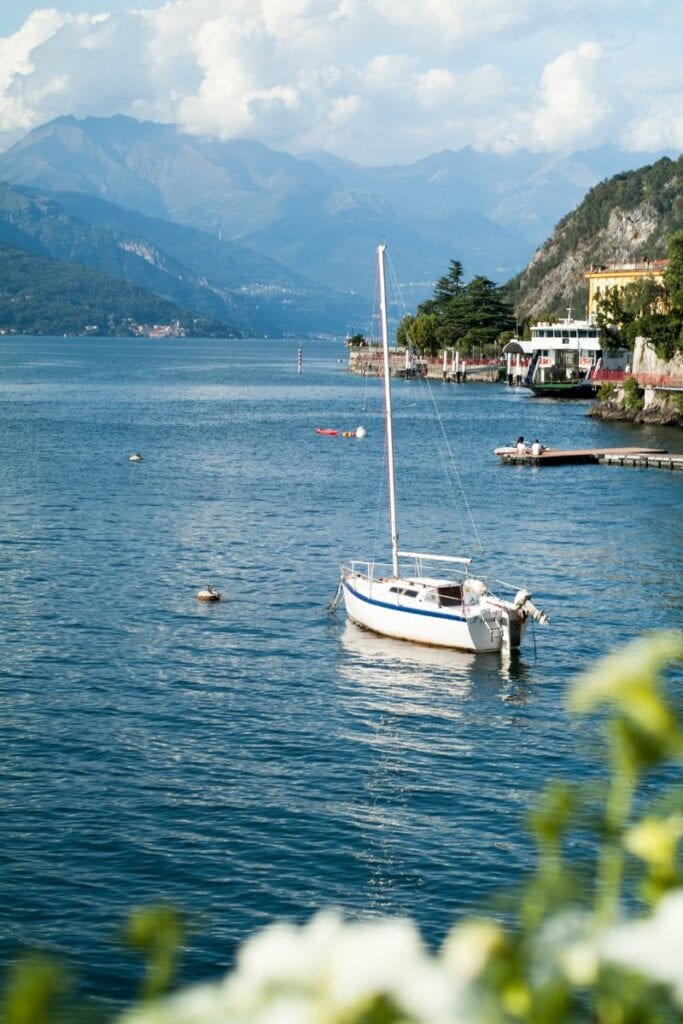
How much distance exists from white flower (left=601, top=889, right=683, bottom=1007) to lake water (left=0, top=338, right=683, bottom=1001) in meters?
0.99

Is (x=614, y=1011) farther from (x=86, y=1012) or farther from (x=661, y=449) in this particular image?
(x=661, y=449)

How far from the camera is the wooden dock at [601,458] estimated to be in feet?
281

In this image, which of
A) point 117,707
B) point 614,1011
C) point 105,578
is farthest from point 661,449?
point 614,1011

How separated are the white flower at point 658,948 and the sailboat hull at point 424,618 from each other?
34826 mm

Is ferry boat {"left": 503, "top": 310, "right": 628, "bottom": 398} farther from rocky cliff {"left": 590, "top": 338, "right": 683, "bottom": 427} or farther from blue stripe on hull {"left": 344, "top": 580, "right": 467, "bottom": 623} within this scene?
blue stripe on hull {"left": 344, "top": 580, "right": 467, "bottom": 623}

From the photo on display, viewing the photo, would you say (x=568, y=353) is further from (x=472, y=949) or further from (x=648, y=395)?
(x=472, y=949)

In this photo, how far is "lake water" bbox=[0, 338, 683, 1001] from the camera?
21.6m

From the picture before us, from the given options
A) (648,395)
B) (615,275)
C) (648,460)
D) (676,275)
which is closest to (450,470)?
(648,460)

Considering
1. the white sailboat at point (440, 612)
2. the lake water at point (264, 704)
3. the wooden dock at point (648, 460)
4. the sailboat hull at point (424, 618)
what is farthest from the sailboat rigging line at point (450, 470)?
the wooden dock at point (648, 460)

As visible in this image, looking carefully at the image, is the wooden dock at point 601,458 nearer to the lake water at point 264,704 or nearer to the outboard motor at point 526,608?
the lake water at point 264,704

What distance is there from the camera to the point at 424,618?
37.9 meters

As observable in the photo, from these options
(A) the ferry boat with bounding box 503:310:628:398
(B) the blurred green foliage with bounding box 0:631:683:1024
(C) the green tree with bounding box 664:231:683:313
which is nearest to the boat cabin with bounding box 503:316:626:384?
(A) the ferry boat with bounding box 503:310:628:398

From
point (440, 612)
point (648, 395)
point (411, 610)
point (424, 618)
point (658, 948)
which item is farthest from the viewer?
point (648, 395)

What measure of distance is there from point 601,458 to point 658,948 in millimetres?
88116
